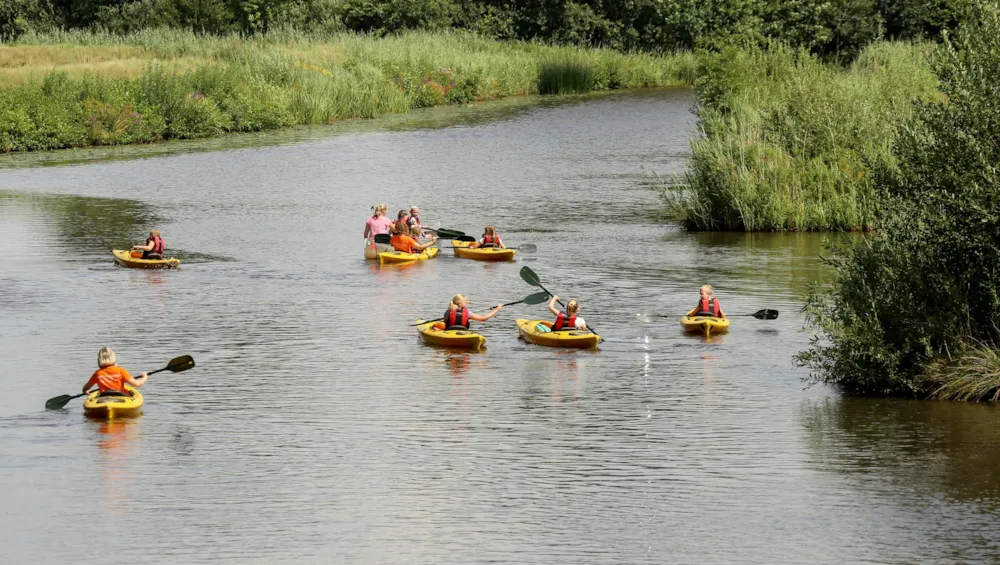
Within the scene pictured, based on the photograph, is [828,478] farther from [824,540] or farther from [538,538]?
[538,538]

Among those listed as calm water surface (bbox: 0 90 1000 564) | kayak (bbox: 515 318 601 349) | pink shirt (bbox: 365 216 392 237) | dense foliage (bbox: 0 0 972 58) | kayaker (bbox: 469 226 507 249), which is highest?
dense foliage (bbox: 0 0 972 58)

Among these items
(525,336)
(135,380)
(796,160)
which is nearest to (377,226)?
(525,336)

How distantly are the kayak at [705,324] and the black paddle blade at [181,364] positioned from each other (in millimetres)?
8335

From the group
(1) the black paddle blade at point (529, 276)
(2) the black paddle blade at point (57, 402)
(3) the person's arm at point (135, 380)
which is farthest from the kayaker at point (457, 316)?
(2) the black paddle blade at point (57, 402)

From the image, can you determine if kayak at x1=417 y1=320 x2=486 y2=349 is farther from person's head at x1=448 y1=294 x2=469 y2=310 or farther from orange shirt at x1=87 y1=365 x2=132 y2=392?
orange shirt at x1=87 y1=365 x2=132 y2=392

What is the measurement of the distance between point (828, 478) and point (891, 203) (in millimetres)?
5185

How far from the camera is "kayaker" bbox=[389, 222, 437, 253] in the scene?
33156 mm

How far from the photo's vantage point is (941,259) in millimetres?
20344

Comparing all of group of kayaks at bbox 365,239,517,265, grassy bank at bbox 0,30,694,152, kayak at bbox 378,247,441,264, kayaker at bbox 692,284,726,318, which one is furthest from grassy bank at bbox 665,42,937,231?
grassy bank at bbox 0,30,694,152

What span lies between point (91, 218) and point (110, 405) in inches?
819

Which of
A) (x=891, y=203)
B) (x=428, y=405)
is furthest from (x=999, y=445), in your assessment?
(x=428, y=405)

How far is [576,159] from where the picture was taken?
5375 cm

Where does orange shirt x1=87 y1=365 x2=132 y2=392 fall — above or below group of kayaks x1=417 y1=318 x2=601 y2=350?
above

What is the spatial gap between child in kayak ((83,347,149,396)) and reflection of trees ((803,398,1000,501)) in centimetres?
884
